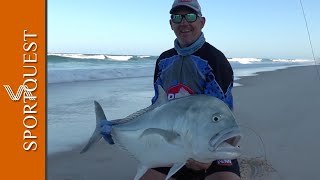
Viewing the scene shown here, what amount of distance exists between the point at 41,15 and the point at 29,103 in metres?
1.91

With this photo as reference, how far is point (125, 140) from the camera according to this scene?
2633 mm

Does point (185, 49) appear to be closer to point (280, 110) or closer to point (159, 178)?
point (159, 178)

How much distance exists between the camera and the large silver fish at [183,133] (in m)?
2.21

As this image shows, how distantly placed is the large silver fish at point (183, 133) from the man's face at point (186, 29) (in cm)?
80

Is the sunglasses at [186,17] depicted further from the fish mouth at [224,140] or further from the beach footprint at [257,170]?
the beach footprint at [257,170]

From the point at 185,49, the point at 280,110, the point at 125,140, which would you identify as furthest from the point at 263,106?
the point at 125,140

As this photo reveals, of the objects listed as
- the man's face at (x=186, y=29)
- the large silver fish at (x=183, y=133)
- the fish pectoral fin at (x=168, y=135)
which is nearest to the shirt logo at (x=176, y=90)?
the man's face at (x=186, y=29)

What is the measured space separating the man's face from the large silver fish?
2.61 ft

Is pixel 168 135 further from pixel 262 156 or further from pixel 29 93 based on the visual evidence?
pixel 29 93

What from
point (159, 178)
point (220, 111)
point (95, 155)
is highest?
point (220, 111)

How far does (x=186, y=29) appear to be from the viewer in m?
3.17

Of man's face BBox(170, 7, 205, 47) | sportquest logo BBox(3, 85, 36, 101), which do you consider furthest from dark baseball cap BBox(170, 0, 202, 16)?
sportquest logo BBox(3, 85, 36, 101)

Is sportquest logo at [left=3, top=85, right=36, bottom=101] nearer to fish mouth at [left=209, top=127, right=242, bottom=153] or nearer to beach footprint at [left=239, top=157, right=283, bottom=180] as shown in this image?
beach footprint at [left=239, top=157, right=283, bottom=180]

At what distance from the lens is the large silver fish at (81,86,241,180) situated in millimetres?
2215
